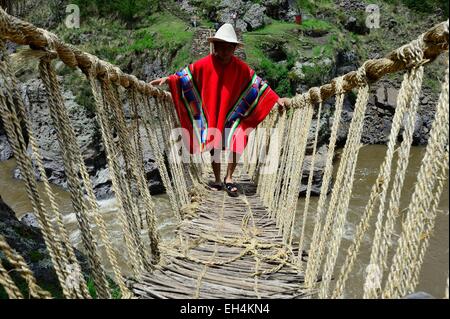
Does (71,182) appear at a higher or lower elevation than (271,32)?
lower

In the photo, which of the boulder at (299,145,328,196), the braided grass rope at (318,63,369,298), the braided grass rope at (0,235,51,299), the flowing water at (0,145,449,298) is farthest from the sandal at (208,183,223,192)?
the boulder at (299,145,328,196)

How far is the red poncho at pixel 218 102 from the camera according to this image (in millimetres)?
2490

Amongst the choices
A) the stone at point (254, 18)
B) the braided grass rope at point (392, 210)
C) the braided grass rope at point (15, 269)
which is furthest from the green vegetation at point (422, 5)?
the braided grass rope at point (15, 269)

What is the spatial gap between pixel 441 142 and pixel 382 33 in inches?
705

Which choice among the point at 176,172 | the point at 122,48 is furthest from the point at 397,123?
the point at 122,48

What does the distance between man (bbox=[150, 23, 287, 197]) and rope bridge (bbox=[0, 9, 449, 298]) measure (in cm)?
22

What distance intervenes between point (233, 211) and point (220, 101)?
74 cm

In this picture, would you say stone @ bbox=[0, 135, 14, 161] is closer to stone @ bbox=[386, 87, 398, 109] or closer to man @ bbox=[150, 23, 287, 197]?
man @ bbox=[150, 23, 287, 197]

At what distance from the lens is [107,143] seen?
1.28 m

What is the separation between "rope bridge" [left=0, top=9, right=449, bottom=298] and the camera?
2.29ft

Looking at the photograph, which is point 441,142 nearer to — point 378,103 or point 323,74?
point 323,74

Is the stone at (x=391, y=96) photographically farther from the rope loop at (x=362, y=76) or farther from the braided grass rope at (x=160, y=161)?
the rope loop at (x=362, y=76)
